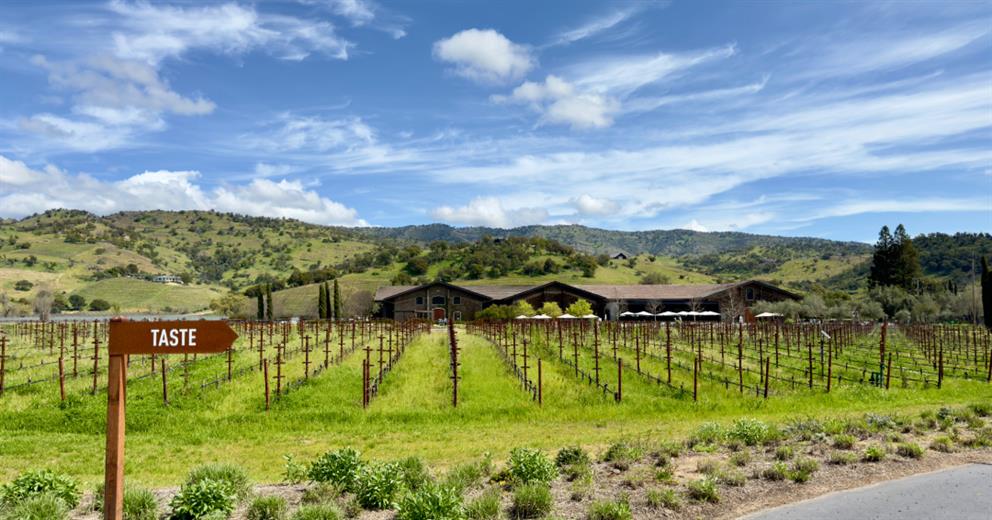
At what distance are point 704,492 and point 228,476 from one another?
7.01 m

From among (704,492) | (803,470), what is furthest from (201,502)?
(803,470)

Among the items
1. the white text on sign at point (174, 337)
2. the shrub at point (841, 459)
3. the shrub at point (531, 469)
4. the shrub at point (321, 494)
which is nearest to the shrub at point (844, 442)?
the shrub at point (841, 459)

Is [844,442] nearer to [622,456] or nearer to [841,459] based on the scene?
[841,459]

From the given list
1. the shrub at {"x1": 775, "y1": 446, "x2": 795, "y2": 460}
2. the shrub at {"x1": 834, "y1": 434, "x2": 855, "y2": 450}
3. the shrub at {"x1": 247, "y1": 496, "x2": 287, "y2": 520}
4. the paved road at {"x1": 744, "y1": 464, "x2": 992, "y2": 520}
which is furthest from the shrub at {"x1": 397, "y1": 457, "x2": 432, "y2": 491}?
the shrub at {"x1": 834, "y1": 434, "x2": 855, "y2": 450}

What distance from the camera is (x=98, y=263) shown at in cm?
16362

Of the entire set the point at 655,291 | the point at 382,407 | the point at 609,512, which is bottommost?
the point at 382,407

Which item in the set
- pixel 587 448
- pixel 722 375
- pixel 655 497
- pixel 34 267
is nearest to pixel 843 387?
pixel 722 375

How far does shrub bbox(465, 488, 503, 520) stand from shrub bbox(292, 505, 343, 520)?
166cm

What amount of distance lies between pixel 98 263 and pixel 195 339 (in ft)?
607

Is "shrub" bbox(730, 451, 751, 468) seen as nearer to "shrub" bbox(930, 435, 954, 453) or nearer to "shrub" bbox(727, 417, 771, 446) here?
"shrub" bbox(727, 417, 771, 446)

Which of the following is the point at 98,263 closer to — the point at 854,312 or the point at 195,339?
the point at 854,312

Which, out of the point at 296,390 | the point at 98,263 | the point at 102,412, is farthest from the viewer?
the point at 98,263

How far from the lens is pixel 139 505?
845 cm

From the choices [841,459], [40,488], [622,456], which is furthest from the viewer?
[622,456]
